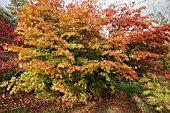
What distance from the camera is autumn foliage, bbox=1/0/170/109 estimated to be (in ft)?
17.8

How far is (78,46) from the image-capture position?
5430mm

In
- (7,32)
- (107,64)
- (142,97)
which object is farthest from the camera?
(142,97)

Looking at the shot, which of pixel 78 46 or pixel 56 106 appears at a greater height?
pixel 78 46

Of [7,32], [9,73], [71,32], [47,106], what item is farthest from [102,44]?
[9,73]

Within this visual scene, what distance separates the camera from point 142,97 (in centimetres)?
813

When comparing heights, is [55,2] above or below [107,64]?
above

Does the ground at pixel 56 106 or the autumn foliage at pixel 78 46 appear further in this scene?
the ground at pixel 56 106

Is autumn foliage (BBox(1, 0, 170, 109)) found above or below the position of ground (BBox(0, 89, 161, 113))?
above

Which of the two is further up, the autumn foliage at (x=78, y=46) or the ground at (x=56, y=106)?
the autumn foliage at (x=78, y=46)

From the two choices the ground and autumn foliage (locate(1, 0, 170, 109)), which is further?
the ground

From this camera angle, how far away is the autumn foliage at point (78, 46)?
214 inches

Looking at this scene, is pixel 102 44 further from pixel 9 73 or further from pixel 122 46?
pixel 9 73

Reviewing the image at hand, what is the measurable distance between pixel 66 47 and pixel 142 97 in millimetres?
4762

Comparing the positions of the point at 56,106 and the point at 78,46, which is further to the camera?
the point at 56,106
